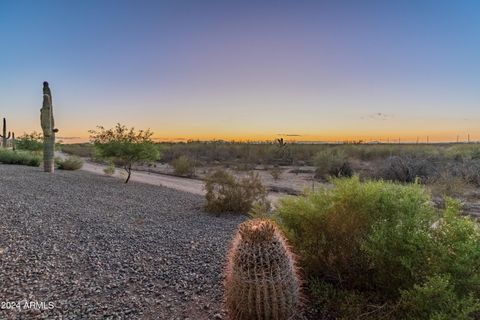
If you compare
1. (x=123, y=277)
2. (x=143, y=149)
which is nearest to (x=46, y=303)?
(x=123, y=277)

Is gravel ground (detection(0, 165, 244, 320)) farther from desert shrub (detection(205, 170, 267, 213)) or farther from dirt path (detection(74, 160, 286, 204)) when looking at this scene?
dirt path (detection(74, 160, 286, 204))

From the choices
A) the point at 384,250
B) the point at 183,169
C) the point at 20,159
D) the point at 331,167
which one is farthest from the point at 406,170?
the point at 20,159

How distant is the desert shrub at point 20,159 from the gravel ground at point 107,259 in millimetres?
12899

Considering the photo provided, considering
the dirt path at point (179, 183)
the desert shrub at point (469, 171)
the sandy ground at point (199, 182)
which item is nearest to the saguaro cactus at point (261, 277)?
the dirt path at point (179, 183)

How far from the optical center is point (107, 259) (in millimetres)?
6922

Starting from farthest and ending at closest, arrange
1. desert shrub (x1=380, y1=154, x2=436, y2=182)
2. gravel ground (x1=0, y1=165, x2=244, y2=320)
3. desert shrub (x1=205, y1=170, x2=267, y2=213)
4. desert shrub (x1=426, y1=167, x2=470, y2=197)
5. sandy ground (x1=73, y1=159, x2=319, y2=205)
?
desert shrub (x1=380, y1=154, x2=436, y2=182) < sandy ground (x1=73, y1=159, x2=319, y2=205) < desert shrub (x1=426, y1=167, x2=470, y2=197) < desert shrub (x1=205, y1=170, x2=267, y2=213) < gravel ground (x1=0, y1=165, x2=244, y2=320)

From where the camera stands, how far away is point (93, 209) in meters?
11.6

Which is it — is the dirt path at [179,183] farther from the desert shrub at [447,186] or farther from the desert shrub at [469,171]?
the desert shrub at [469,171]

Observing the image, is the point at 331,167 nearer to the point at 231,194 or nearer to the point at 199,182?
the point at 199,182

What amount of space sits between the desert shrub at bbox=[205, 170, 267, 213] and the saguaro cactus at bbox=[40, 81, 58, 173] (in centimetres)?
1028

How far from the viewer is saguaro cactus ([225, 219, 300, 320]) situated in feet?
13.6

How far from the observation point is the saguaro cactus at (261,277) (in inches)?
163

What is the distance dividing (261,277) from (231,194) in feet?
31.1

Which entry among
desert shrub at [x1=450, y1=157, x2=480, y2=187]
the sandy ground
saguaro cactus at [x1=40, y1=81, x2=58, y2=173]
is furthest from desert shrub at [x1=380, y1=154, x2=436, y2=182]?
saguaro cactus at [x1=40, y1=81, x2=58, y2=173]
